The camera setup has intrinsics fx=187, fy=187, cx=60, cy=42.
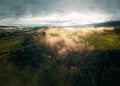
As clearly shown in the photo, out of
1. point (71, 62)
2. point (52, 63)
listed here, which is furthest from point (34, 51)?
point (71, 62)

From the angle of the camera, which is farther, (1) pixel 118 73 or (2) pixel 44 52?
(2) pixel 44 52

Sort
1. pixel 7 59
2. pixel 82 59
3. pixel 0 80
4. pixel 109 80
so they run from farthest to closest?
1. pixel 82 59
2. pixel 7 59
3. pixel 109 80
4. pixel 0 80

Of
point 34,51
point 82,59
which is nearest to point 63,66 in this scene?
point 82,59

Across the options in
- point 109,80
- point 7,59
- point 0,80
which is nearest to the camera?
point 0,80

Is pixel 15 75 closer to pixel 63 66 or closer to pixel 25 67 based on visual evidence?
pixel 25 67

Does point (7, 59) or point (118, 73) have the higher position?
point (7, 59)

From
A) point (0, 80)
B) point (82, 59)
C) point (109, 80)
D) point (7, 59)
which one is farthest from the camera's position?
point (82, 59)

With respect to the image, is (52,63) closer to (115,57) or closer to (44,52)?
(44,52)

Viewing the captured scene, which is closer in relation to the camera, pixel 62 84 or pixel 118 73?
pixel 62 84

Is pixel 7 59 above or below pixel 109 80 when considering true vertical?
above
